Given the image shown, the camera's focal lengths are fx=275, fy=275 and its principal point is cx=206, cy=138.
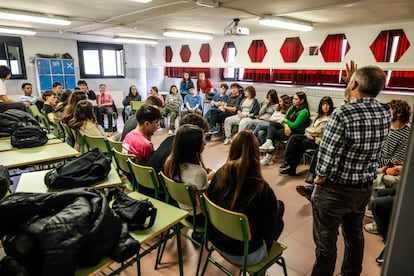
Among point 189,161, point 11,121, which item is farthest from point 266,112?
point 11,121

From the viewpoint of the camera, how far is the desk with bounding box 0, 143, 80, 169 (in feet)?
8.19

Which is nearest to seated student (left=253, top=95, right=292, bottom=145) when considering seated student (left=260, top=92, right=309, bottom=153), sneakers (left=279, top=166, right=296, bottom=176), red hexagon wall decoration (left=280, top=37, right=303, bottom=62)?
seated student (left=260, top=92, right=309, bottom=153)

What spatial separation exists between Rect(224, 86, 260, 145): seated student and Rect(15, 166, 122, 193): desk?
144 inches

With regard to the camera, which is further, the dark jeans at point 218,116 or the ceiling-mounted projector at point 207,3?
the dark jeans at point 218,116

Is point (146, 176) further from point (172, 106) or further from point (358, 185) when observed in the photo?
point (172, 106)

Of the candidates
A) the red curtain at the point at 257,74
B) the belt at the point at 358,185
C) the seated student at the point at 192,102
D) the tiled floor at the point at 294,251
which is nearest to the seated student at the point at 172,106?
the seated student at the point at 192,102

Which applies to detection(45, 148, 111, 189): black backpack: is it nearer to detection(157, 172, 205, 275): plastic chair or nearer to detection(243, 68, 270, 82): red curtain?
detection(157, 172, 205, 275): plastic chair

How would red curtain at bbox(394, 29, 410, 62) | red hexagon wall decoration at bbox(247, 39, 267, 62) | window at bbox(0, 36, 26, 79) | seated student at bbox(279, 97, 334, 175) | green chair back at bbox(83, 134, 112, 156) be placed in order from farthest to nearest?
window at bbox(0, 36, 26, 79), red hexagon wall decoration at bbox(247, 39, 267, 62), red curtain at bbox(394, 29, 410, 62), seated student at bbox(279, 97, 334, 175), green chair back at bbox(83, 134, 112, 156)

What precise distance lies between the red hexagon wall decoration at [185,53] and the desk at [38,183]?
663 cm

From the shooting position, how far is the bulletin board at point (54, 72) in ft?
25.3

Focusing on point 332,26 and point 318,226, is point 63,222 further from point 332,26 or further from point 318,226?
point 332,26

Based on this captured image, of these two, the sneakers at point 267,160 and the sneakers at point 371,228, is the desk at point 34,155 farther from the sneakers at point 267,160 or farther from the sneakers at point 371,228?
the sneakers at point 371,228

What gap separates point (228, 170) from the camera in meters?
1.58

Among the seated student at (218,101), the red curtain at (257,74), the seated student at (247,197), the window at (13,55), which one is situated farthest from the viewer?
the window at (13,55)
